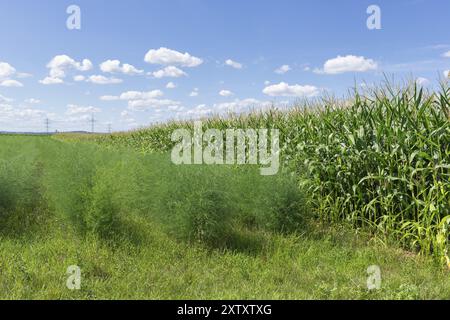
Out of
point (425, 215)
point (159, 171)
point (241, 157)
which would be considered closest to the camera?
point (425, 215)

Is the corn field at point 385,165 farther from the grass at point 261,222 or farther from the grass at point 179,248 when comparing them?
the grass at point 179,248

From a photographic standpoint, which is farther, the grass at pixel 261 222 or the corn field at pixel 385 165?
the corn field at pixel 385 165

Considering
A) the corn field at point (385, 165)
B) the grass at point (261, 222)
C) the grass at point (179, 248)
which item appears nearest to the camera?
the grass at point (179, 248)

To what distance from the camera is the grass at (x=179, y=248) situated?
4.09 metres

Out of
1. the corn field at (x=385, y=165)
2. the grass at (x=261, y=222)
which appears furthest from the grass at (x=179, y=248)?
the corn field at (x=385, y=165)

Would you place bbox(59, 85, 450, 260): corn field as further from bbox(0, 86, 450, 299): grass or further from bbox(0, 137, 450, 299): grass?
bbox(0, 137, 450, 299): grass

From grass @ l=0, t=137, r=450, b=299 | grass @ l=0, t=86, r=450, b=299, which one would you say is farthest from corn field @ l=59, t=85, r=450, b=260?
grass @ l=0, t=137, r=450, b=299

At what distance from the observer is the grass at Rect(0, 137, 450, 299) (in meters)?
4.09

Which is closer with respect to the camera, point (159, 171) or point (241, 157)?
point (159, 171)

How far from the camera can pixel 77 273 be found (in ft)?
14.1

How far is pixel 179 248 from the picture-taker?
17.2 feet
